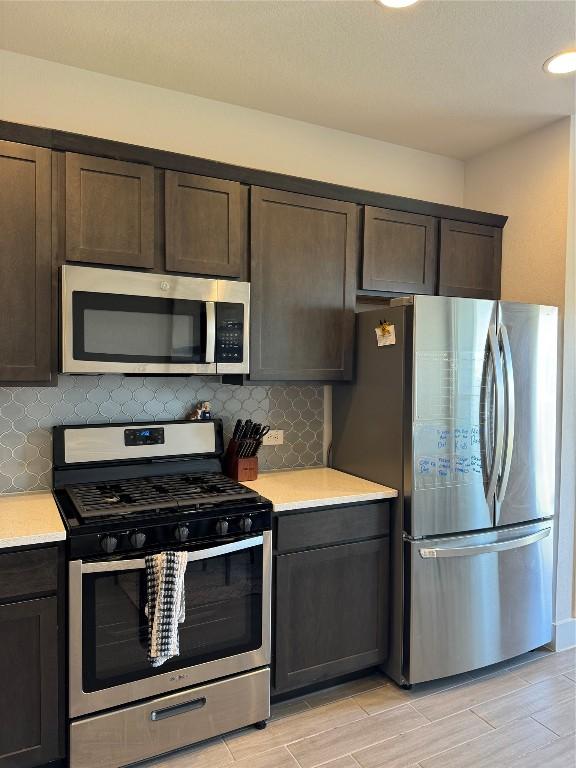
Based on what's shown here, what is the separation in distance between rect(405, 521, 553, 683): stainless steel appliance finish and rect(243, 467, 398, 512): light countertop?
1.02 ft

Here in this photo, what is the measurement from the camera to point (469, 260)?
3.09 meters

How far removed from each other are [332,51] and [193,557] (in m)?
2.12

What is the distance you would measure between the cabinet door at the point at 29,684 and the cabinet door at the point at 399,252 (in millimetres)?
2031

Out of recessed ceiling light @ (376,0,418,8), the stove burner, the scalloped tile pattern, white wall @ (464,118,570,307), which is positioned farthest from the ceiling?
the stove burner

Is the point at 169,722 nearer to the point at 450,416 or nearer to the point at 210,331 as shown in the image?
the point at 210,331

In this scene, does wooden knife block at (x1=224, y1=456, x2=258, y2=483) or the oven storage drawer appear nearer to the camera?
the oven storage drawer

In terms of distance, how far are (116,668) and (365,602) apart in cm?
111

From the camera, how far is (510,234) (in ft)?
10.4

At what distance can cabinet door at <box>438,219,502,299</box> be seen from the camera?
301 centimetres

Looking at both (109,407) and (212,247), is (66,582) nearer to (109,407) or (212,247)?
(109,407)

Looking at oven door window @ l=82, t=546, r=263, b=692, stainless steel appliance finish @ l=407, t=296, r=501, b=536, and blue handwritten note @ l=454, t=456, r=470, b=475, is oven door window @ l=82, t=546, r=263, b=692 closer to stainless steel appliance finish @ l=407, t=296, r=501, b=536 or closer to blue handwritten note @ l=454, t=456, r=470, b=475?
stainless steel appliance finish @ l=407, t=296, r=501, b=536

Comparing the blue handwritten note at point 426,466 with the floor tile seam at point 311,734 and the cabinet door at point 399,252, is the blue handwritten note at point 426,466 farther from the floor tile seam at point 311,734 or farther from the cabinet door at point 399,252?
the floor tile seam at point 311,734

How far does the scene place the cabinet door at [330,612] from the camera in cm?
231

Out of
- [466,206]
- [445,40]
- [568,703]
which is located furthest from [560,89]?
[568,703]
